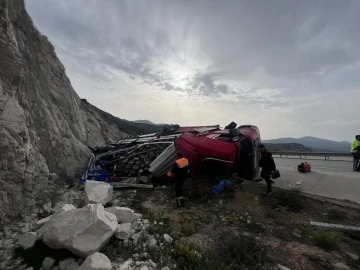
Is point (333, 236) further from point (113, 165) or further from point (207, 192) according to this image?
point (113, 165)

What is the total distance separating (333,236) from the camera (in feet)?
16.2

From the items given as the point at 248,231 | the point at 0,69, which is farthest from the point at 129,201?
the point at 0,69

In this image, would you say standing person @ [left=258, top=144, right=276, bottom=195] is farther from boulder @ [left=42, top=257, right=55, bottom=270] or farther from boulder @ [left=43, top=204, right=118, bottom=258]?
boulder @ [left=42, top=257, right=55, bottom=270]

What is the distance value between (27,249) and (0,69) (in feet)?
16.3

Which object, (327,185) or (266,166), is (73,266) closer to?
(266,166)

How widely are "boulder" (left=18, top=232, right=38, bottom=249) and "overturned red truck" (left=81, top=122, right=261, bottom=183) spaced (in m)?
4.05

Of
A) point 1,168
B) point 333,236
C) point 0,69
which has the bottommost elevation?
point 333,236

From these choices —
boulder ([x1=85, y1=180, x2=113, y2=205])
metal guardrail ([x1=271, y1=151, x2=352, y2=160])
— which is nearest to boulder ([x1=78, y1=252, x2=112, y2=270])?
boulder ([x1=85, y1=180, x2=113, y2=205])

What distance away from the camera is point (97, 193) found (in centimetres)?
680

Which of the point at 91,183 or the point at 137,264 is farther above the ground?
the point at 91,183

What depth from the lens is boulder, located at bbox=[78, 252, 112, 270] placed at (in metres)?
3.69

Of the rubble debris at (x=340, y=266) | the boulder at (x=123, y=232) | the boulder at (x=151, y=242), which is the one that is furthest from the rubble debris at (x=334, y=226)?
the boulder at (x=123, y=232)

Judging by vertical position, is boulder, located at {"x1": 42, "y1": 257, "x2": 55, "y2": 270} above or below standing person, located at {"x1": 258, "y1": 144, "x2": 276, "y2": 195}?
below

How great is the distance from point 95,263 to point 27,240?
1887 mm
